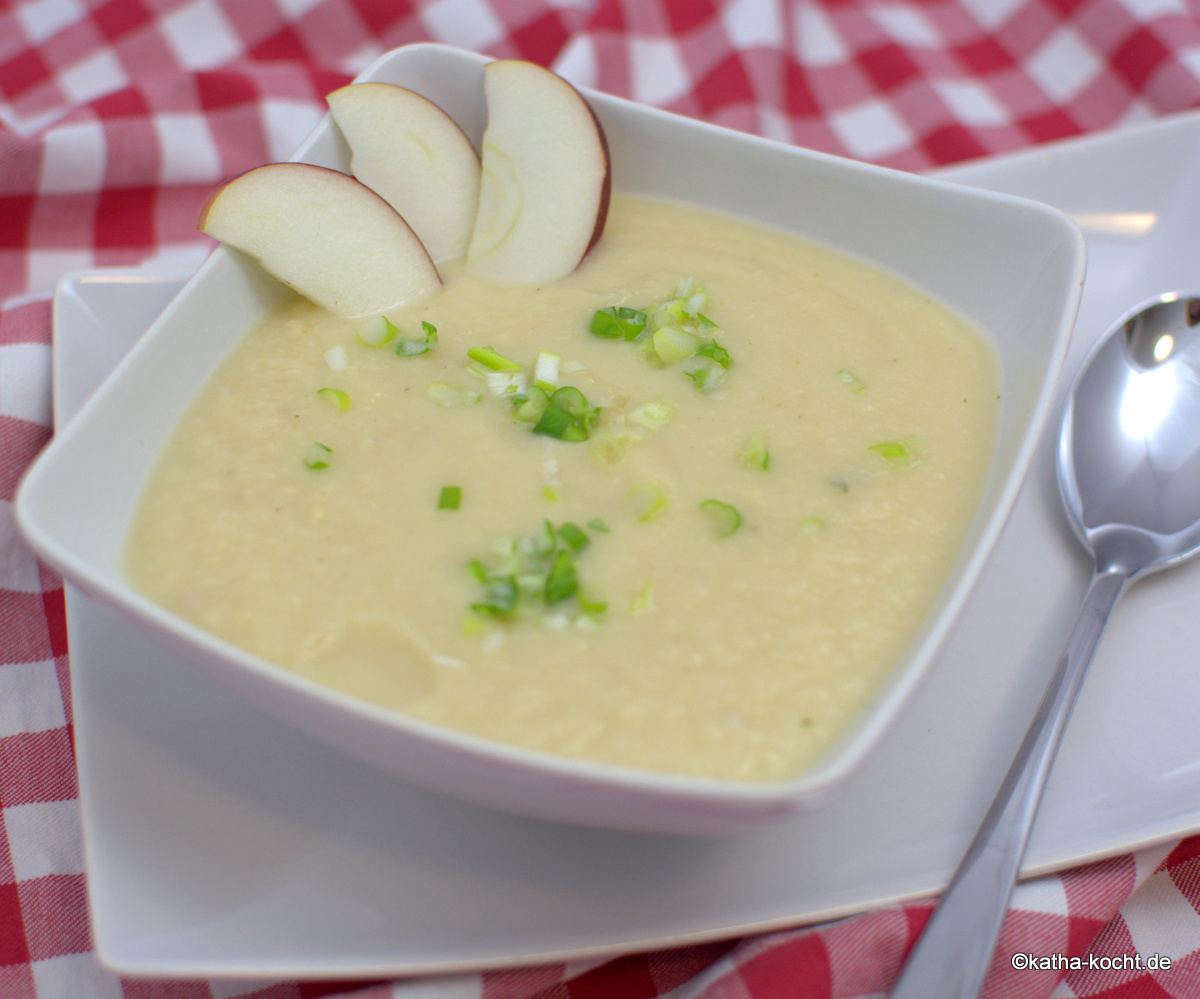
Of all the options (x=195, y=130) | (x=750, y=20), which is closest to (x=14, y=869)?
(x=195, y=130)

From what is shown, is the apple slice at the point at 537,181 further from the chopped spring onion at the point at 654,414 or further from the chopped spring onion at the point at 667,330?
the chopped spring onion at the point at 654,414

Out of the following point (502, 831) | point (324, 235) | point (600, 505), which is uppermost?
point (324, 235)

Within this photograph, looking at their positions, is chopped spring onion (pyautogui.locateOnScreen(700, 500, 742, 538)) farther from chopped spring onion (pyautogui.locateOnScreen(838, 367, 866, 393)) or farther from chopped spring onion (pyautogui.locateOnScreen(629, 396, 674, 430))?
chopped spring onion (pyautogui.locateOnScreen(838, 367, 866, 393))

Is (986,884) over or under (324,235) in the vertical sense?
under

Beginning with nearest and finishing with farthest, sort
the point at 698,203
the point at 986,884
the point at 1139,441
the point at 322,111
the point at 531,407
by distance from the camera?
the point at 986,884
the point at 531,407
the point at 1139,441
the point at 698,203
the point at 322,111

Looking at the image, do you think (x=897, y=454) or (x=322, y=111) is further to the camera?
(x=322, y=111)

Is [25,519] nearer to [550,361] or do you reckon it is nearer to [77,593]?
[77,593]

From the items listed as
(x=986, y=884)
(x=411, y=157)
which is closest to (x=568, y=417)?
(x=411, y=157)

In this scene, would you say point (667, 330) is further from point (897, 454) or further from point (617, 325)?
point (897, 454)

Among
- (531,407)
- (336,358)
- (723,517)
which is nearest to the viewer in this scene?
(723,517)
